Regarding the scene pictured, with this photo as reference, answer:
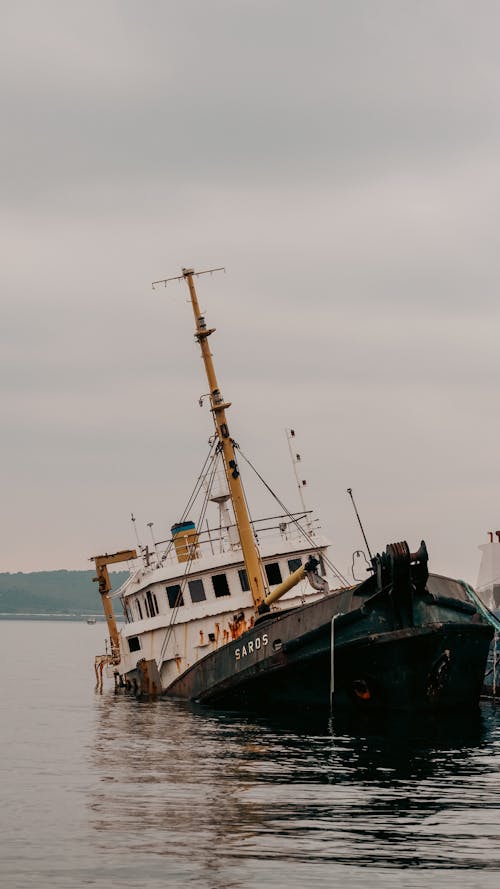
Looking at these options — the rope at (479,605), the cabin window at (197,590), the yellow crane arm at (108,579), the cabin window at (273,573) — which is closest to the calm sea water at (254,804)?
the rope at (479,605)

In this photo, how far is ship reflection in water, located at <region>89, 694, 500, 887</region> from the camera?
51.1ft

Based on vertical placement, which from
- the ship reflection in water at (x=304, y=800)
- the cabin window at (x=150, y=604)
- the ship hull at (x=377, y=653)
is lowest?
the ship reflection in water at (x=304, y=800)

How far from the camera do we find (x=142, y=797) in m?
20.8

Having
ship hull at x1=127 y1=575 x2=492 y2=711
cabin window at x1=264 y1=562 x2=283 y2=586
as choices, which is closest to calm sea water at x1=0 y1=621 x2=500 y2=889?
ship hull at x1=127 y1=575 x2=492 y2=711

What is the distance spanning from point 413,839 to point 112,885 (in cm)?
470

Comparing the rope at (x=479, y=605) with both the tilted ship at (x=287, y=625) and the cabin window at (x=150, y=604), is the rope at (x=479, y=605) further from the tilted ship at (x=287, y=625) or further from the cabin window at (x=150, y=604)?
the cabin window at (x=150, y=604)

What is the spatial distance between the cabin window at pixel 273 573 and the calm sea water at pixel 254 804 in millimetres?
6830

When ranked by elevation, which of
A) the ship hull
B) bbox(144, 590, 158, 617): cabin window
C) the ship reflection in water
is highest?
bbox(144, 590, 158, 617): cabin window

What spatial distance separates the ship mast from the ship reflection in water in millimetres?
5503

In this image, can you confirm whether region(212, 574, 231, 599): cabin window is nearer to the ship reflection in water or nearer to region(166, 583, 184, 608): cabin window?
region(166, 583, 184, 608): cabin window

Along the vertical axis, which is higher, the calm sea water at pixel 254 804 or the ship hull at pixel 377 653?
→ the ship hull at pixel 377 653

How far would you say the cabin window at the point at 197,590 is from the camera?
38188mm

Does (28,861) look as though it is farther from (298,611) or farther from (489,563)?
(489,563)

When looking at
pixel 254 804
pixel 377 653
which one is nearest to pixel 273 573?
pixel 377 653
